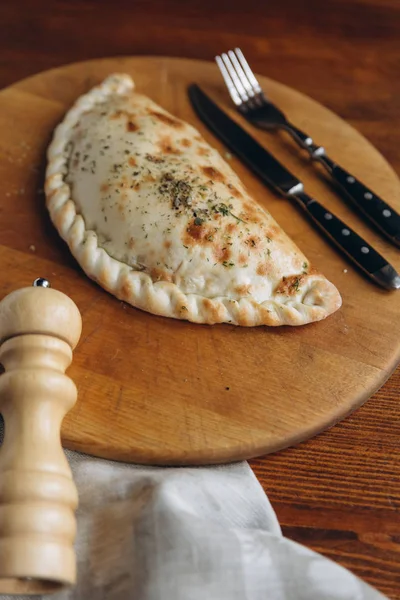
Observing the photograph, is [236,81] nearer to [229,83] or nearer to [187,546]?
[229,83]

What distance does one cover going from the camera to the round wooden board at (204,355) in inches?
57.4

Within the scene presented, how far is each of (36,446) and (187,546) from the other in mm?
344

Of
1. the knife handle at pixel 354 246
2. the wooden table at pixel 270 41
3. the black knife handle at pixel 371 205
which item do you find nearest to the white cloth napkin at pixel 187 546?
the wooden table at pixel 270 41

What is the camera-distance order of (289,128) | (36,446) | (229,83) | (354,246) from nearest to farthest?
(36,446) < (354,246) < (289,128) < (229,83)

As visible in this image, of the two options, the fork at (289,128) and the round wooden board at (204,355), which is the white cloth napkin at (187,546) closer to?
the round wooden board at (204,355)

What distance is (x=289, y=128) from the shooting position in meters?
2.19

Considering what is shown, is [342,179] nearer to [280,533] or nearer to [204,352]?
[204,352]

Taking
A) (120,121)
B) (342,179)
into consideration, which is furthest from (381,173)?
(120,121)

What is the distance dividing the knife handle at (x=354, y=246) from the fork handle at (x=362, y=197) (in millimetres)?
103

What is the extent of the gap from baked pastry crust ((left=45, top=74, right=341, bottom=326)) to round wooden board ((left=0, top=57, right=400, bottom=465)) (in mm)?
49

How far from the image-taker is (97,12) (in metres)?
2.81

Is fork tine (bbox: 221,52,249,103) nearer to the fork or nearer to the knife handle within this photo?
the fork

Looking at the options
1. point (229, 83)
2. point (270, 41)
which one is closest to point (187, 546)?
point (229, 83)

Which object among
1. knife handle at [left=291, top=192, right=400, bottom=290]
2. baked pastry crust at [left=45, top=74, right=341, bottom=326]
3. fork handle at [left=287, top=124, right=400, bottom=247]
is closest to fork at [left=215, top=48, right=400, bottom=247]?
fork handle at [left=287, top=124, right=400, bottom=247]
